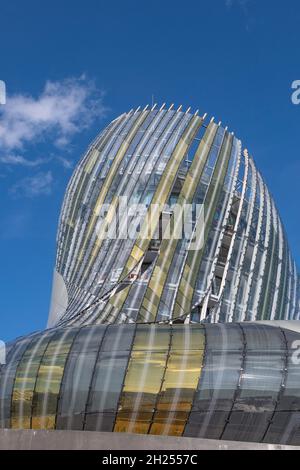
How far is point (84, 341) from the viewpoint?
21828mm

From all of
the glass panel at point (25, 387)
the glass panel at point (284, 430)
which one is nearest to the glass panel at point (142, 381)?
the glass panel at point (25, 387)

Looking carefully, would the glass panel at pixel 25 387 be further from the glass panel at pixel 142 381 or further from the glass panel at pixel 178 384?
the glass panel at pixel 178 384

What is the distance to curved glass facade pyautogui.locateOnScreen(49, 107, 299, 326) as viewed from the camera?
118ft

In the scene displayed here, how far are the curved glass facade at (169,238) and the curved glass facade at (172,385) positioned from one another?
30.9 feet

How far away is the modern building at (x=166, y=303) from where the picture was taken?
20094 mm

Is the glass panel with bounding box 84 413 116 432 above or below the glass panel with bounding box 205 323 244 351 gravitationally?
below

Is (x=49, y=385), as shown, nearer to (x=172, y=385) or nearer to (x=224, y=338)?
(x=172, y=385)

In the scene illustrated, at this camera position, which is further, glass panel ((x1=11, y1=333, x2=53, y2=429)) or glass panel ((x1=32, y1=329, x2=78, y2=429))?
glass panel ((x1=11, y1=333, x2=53, y2=429))

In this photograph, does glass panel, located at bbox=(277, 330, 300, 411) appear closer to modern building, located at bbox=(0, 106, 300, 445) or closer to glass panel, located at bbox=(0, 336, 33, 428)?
modern building, located at bbox=(0, 106, 300, 445)

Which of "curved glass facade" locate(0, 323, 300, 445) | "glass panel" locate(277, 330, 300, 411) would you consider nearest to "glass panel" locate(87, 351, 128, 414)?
"curved glass facade" locate(0, 323, 300, 445)

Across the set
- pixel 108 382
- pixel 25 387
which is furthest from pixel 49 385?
pixel 108 382

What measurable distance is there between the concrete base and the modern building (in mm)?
1217

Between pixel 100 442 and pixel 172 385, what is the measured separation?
3.08m
